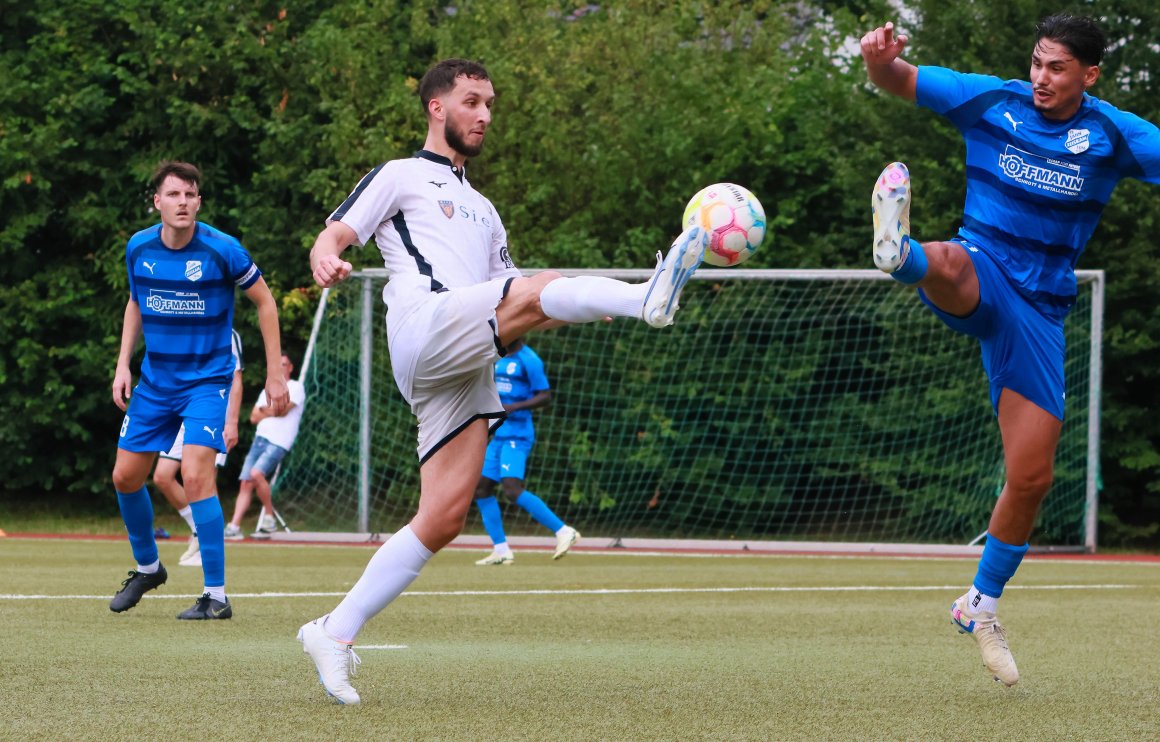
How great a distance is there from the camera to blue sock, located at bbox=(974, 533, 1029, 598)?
556 cm

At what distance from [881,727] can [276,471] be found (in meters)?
12.5

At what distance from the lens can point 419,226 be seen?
507cm

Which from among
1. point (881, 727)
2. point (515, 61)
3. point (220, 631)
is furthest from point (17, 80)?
point (881, 727)

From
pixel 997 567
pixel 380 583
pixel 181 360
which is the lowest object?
pixel 997 567

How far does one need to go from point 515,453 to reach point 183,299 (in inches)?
213

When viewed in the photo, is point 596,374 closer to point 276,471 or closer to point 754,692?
point 276,471

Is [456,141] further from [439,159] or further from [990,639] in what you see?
[990,639]

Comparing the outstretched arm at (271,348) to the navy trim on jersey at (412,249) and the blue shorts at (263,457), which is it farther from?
the blue shorts at (263,457)

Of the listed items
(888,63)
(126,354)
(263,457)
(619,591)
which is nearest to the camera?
(888,63)

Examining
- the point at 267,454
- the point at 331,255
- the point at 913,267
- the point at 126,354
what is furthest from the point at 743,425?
the point at 331,255

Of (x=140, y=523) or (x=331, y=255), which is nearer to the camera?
(x=331, y=255)

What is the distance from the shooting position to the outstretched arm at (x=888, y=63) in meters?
5.40

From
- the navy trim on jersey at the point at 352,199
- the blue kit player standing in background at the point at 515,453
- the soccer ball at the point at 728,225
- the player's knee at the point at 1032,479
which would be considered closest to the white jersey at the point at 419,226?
the navy trim on jersey at the point at 352,199

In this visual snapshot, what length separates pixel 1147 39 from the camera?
15.8m
